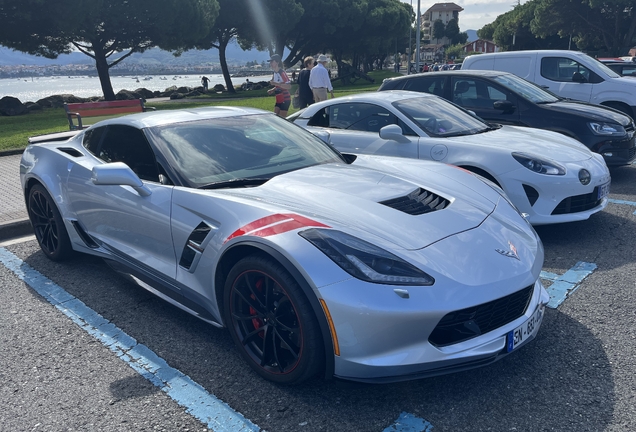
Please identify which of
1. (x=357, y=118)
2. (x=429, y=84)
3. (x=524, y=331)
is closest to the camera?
(x=524, y=331)

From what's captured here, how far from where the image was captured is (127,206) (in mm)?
3520

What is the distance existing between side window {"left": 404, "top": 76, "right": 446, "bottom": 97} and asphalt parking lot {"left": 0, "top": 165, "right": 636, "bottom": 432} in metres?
4.37

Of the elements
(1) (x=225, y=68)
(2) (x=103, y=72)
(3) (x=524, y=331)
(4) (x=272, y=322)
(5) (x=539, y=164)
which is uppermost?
(2) (x=103, y=72)

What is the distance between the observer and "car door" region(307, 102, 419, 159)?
565 centimetres

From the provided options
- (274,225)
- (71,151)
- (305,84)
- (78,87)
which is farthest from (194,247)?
(78,87)

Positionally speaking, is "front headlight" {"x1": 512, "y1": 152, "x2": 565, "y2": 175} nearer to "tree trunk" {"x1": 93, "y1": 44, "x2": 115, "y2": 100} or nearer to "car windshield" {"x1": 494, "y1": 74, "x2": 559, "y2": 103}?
"car windshield" {"x1": 494, "y1": 74, "x2": 559, "y2": 103}

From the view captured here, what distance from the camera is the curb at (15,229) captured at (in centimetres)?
559

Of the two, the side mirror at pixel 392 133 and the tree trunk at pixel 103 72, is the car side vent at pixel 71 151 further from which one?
the tree trunk at pixel 103 72

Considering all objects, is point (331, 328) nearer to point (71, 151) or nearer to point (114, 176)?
point (114, 176)

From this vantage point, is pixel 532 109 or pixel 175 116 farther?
pixel 532 109

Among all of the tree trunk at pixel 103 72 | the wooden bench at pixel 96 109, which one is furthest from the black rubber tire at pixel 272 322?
the tree trunk at pixel 103 72

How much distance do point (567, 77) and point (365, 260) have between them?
8809 millimetres

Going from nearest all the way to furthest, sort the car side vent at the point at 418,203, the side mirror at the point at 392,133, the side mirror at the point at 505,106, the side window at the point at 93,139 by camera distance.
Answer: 1. the car side vent at the point at 418,203
2. the side window at the point at 93,139
3. the side mirror at the point at 392,133
4. the side mirror at the point at 505,106

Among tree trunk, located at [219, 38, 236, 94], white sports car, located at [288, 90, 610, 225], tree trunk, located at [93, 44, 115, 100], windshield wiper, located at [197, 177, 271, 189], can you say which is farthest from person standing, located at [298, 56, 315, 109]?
tree trunk, located at [219, 38, 236, 94]
